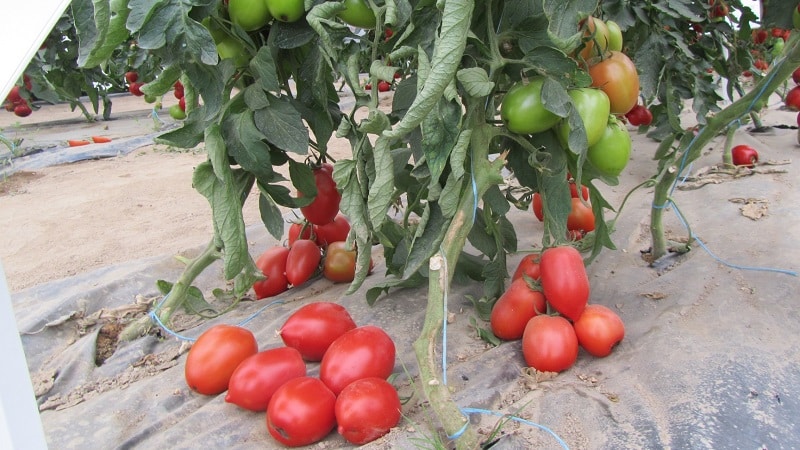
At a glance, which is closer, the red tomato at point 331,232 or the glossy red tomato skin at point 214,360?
the glossy red tomato skin at point 214,360

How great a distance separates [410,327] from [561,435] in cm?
61

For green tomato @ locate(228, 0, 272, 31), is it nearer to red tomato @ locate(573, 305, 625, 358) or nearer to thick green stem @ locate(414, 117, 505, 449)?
thick green stem @ locate(414, 117, 505, 449)

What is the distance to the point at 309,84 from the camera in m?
1.59


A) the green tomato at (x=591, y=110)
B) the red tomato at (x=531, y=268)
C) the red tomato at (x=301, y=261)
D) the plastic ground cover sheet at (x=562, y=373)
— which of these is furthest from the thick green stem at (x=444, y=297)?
the red tomato at (x=301, y=261)

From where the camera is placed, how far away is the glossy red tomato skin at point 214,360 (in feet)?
5.01

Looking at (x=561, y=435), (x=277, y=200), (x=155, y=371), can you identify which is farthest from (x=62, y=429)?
Answer: (x=561, y=435)

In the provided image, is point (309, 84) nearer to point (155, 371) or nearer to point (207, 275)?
point (155, 371)

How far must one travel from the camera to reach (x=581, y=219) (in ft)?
7.35

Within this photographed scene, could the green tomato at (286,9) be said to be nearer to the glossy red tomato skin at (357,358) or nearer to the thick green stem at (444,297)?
the thick green stem at (444,297)

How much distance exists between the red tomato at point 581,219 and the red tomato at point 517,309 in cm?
70

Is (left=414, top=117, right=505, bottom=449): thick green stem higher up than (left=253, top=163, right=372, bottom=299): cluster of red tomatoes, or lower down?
higher up

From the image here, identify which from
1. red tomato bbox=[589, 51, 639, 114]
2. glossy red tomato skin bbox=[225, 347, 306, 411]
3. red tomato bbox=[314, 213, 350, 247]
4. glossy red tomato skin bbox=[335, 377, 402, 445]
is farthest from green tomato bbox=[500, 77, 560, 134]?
red tomato bbox=[314, 213, 350, 247]

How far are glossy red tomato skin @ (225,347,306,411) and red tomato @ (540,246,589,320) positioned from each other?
0.62 m

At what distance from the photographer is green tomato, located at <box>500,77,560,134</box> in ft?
4.06
